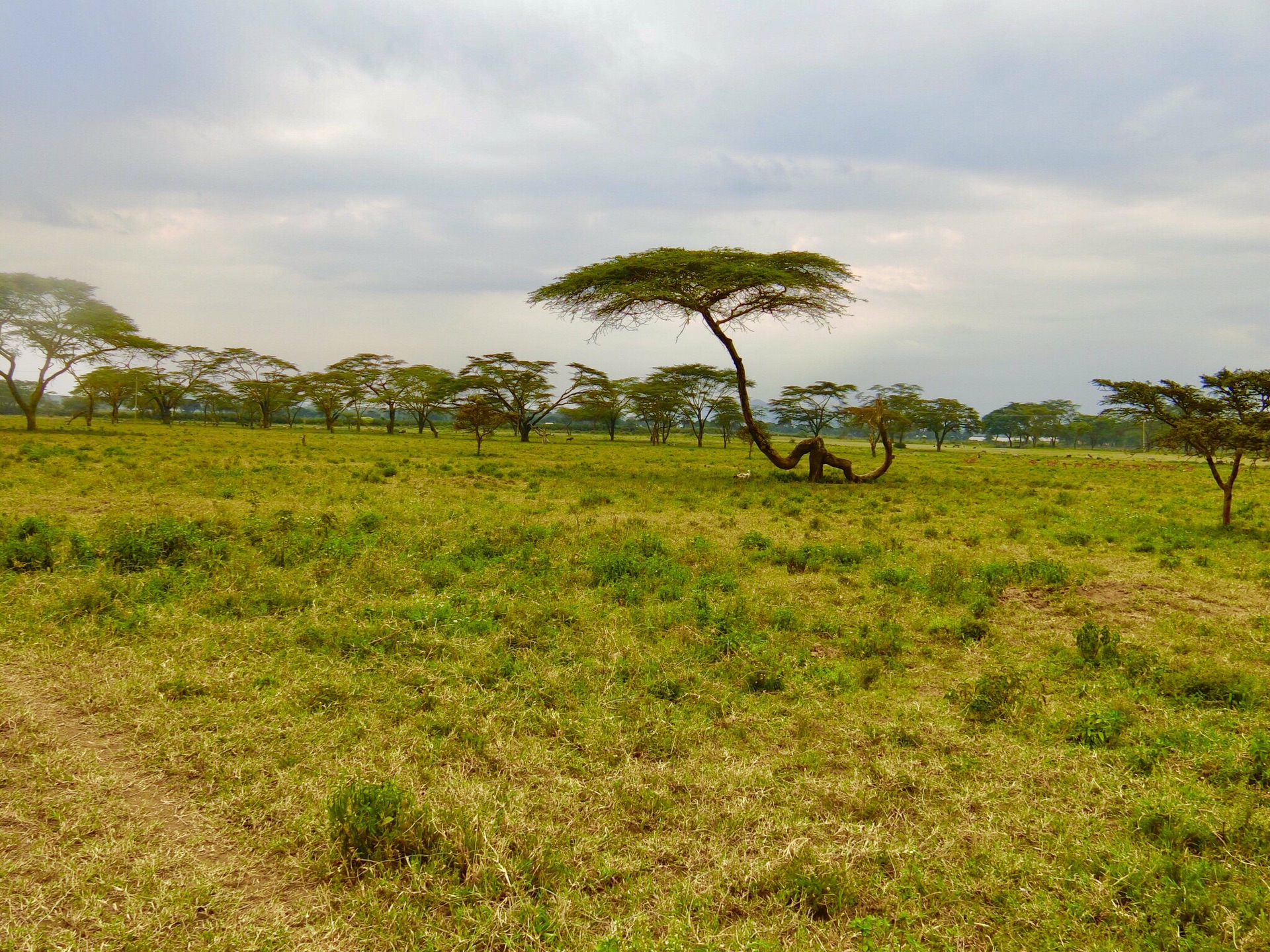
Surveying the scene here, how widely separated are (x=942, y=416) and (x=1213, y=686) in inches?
3089

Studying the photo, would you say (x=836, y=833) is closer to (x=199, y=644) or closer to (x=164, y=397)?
(x=199, y=644)

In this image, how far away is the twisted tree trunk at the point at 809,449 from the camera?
23.2m

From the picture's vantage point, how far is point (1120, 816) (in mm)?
4039

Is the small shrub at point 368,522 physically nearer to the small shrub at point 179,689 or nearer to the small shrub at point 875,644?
the small shrub at point 179,689

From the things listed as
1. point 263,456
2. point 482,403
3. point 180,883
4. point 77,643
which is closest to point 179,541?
point 77,643

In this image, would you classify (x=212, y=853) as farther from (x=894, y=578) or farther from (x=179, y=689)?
(x=894, y=578)

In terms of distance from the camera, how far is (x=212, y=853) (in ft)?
11.7

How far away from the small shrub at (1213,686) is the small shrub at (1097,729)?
114cm

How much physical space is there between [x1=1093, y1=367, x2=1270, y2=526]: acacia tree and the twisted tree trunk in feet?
25.0

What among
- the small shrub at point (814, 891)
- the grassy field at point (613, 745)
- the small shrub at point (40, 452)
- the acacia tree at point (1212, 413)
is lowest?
the small shrub at point (814, 891)

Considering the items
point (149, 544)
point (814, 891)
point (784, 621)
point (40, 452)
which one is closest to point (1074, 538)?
point (784, 621)

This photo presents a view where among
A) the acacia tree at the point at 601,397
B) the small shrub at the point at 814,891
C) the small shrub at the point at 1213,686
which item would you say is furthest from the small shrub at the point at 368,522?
the acacia tree at the point at 601,397

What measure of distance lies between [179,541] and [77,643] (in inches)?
132

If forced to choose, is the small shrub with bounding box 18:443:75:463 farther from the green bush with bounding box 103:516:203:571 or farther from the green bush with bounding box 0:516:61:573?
the green bush with bounding box 103:516:203:571
